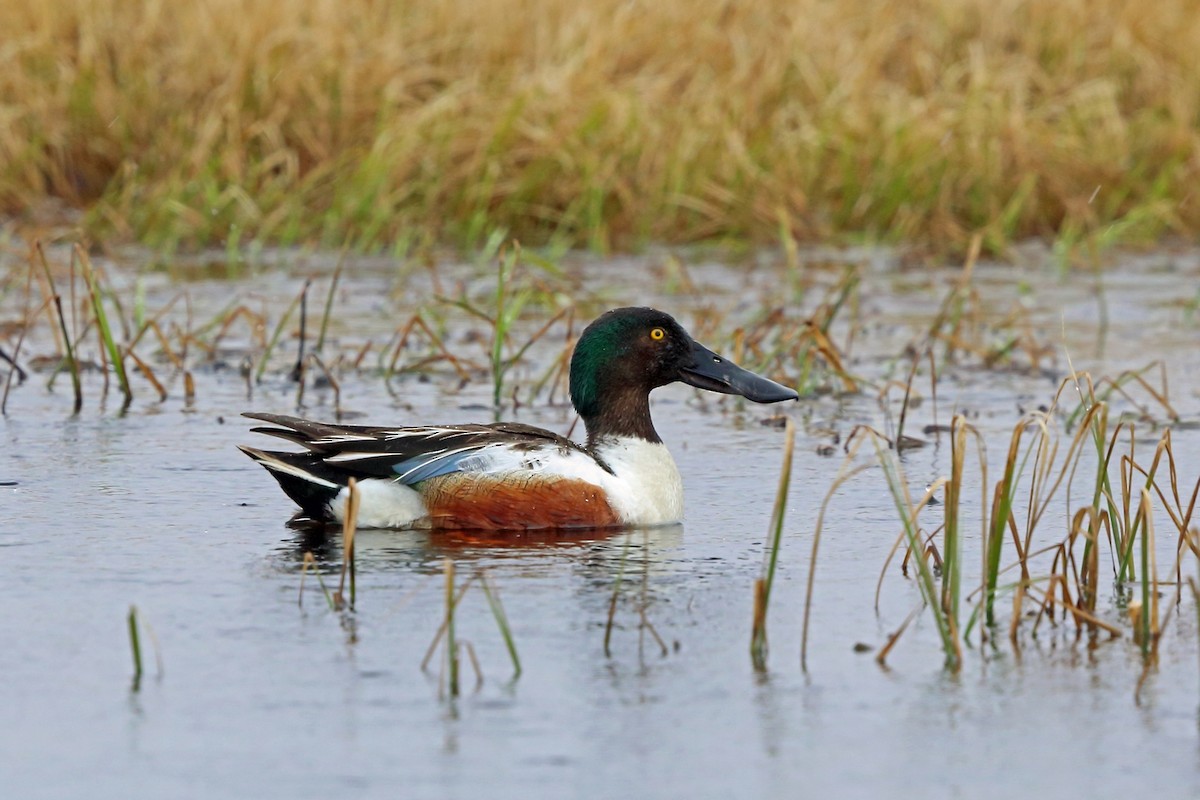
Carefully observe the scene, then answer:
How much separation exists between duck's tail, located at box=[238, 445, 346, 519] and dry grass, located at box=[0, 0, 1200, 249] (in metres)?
5.48

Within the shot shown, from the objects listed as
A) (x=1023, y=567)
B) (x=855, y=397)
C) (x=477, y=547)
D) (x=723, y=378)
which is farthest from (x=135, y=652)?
(x=855, y=397)

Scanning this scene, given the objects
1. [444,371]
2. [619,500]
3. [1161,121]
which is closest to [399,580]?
[619,500]

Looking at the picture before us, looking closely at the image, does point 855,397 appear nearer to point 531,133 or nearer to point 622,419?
point 622,419

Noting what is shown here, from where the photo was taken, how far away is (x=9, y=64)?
493 inches

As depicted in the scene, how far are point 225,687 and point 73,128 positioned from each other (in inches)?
354

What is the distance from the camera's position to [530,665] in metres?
4.36

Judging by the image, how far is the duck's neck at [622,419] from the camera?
621cm

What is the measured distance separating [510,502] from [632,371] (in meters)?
0.68

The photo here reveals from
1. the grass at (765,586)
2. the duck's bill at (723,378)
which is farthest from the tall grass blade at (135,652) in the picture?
the duck's bill at (723,378)

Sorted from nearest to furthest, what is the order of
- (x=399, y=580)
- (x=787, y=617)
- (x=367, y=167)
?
(x=787, y=617) → (x=399, y=580) → (x=367, y=167)

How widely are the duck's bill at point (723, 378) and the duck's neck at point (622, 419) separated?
194 mm

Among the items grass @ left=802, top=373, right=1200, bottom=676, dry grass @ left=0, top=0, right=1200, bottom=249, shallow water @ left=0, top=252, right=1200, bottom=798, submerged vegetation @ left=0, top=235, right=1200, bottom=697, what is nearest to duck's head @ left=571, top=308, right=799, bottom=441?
shallow water @ left=0, top=252, right=1200, bottom=798

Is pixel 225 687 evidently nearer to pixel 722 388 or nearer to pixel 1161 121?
pixel 722 388

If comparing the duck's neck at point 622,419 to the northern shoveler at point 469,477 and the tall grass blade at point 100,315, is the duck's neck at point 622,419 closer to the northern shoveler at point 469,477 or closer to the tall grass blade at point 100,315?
the northern shoveler at point 469,477
